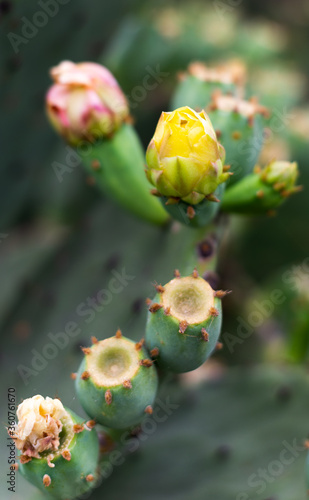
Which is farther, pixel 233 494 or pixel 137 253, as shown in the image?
pixel 137 253

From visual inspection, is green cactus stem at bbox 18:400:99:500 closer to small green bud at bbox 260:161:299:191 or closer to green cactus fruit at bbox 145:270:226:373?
green cactus fruit at bbox 145:270:226:373

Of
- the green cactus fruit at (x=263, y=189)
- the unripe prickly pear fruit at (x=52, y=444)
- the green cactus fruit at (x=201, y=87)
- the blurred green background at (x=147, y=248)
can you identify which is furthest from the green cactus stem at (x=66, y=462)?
the green cactus fruit at (x=201, y=87)

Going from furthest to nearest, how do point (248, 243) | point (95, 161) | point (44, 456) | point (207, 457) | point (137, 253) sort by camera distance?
1. point (248, 243)
2. point (137, 253)
3. point (207, 457)
4. point (95, 161)
5. point (44, 456)

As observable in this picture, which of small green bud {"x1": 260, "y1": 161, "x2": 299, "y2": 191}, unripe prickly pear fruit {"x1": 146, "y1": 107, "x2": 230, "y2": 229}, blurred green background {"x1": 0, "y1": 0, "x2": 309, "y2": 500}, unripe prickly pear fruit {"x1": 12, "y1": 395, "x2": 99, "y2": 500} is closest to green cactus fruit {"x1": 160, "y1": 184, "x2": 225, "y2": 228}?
unripe prickly pear fruit {"x1": 146, "y1": 107, "x2": 230, "y2": 229}

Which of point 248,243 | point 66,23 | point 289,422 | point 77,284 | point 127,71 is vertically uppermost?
point 66,23

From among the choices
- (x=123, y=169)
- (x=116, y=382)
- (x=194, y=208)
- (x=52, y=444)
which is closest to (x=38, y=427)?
(x=52, y=444)

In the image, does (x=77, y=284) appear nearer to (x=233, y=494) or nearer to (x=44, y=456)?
(x=233, y=494)

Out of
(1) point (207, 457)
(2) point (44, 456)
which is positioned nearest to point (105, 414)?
(2) point (44, 456)
